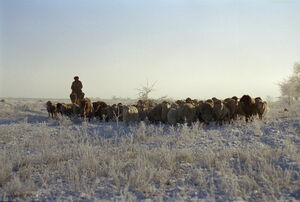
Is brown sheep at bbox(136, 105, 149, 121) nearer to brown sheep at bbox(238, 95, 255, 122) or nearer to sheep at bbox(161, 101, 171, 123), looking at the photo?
sheep at bbox(161, 101, 171, 123)

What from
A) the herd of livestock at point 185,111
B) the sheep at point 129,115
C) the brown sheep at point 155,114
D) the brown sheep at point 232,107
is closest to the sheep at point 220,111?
the herd of livestock at point 185,111

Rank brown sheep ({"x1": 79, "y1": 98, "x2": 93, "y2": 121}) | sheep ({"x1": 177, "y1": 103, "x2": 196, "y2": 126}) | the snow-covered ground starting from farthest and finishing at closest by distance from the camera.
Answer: brown sheep ({"x1": 79, "y1": 98, "x2": 93, "y2": 121})
sheep ({"x1": 177, "y1": 103, "x2": 196, "y2": 126})
the snow-covered ground

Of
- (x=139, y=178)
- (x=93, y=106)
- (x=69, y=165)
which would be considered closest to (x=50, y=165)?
(x=69, y=165)

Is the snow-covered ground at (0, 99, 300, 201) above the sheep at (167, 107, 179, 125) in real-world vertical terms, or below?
below

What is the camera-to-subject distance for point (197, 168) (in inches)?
261

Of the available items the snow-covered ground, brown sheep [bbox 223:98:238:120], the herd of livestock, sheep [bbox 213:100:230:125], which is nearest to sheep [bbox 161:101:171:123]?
the herd of livestock

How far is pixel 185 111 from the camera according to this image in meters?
11.7

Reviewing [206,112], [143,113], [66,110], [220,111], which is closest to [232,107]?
[220,111]

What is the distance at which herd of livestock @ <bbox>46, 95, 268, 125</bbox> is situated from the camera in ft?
38.7

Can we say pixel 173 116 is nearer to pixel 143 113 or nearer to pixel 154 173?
pixel 143 113

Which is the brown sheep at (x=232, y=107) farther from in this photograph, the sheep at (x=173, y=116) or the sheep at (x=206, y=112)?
the sheep at (x=173, y=116)

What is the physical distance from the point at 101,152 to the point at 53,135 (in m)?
3.33

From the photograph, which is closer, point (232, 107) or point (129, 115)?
point (232, 107)

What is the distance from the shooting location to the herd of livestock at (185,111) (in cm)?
1178
